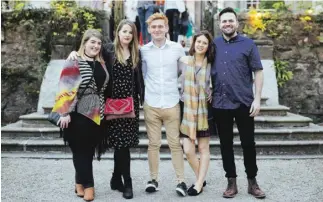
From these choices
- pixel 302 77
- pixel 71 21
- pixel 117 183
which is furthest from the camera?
pixel 302 77

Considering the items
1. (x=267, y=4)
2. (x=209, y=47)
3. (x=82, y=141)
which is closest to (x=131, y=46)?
(x=209, y=47)

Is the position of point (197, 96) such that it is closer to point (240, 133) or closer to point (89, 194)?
point (240, 133)

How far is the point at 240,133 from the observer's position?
4.12 meters

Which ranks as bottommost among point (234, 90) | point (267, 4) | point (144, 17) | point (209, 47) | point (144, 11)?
point (234, 90)

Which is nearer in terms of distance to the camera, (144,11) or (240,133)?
(240,133)

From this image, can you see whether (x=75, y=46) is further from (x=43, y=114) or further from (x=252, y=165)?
(x=252, y=165)

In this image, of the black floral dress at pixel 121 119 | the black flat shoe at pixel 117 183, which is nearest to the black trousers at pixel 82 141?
the black floral dress at pixel 121 119

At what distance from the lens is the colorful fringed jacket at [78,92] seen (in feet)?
12.9

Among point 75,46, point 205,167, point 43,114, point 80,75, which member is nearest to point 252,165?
point 205,167

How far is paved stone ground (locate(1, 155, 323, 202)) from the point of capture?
13.5 ft

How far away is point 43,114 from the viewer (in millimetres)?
6664

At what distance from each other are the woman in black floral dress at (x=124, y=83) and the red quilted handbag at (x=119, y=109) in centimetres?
7

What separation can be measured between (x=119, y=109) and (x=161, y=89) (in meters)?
0.48

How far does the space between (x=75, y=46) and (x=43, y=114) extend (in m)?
1.55
